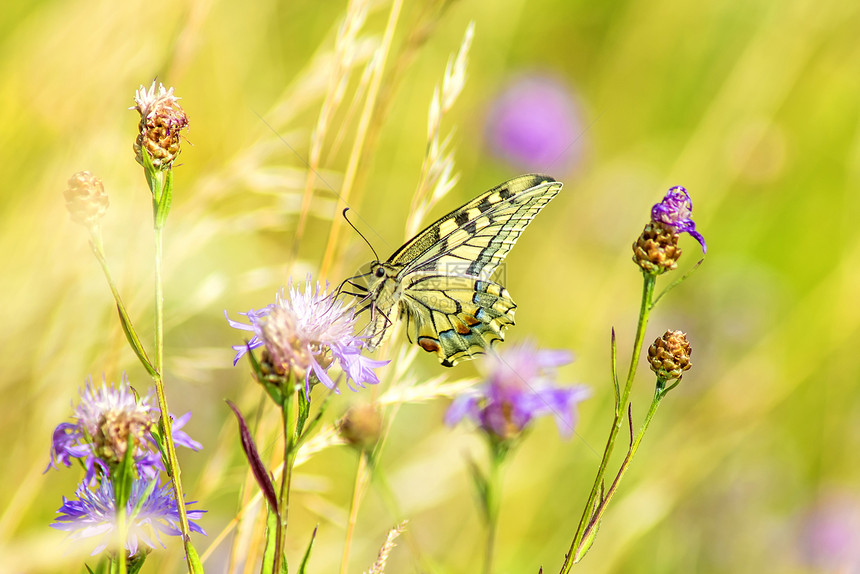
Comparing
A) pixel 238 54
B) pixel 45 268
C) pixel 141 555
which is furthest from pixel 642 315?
pixel 238 54

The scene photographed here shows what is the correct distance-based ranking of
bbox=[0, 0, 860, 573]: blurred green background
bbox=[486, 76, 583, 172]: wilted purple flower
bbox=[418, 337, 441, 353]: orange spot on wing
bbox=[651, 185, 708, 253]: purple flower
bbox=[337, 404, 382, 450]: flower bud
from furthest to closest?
bbox=[486, 76, 583, 172]: wilted purple flower < bbox=[0, 0, 860, 573]: blurred green background < bbox=[418, 337, 441, 353]: orange spot on wing < bbox=[337, 404, 382, 450]: flower bud < bbox=[651, 185, 708, 253]: purple flower

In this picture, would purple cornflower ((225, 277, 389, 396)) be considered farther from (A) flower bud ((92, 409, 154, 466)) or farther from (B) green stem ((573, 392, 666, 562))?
(B) green stem ((573, 392, 666, 562))

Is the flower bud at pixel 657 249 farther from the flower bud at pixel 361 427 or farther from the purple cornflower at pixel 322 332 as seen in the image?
the flower bud at pixel 361 427

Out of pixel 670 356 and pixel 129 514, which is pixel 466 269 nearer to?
pixel 670 356

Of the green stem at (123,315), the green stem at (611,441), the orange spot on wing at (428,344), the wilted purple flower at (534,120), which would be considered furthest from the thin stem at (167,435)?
the wilted purple flower at (534,120)

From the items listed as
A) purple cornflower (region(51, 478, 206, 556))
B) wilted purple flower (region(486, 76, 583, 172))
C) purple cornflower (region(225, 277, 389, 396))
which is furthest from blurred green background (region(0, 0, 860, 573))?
purple cornflower (region(225, 277, 389, 396))
